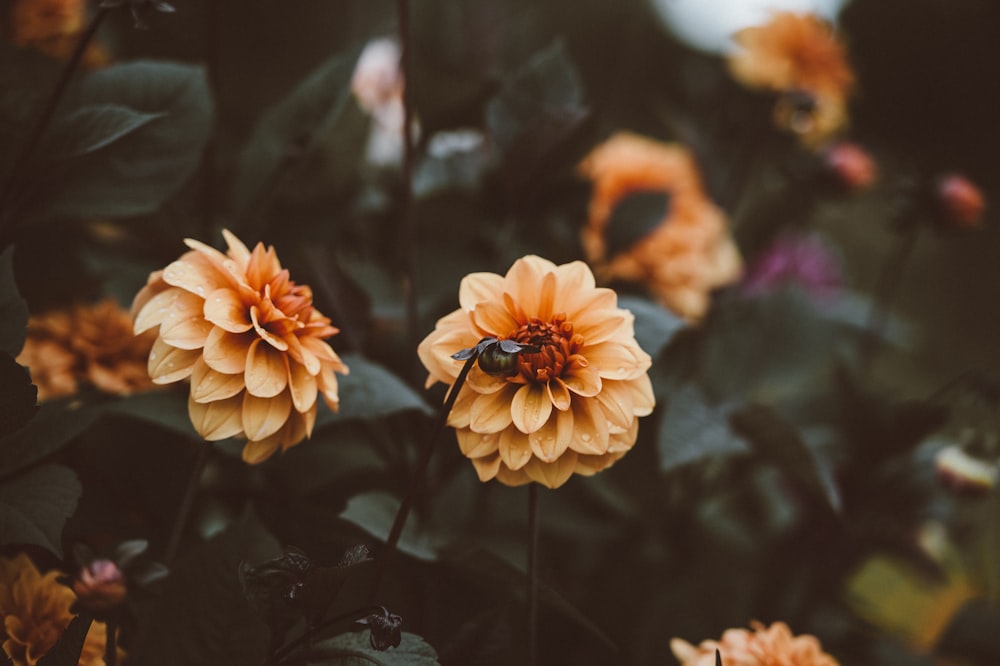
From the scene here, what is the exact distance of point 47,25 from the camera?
0.70 metres

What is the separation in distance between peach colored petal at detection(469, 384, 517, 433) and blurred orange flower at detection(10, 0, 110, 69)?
0.51 metres

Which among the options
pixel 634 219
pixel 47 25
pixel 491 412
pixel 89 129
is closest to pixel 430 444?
pixel 491 412

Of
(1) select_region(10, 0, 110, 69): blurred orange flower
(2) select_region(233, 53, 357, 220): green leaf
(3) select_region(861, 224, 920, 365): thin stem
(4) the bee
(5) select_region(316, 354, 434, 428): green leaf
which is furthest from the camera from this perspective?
(3) select_region(861, 224, 920, 365): thin stem

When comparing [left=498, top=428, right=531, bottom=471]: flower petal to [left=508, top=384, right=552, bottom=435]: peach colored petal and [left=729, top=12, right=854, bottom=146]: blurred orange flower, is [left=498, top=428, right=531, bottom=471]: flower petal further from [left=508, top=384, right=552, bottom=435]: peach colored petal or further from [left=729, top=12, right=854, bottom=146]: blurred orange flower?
[left=729, top=12, right=854, bottom=146]: blurred orange flower

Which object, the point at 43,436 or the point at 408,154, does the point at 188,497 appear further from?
the point at 408,154

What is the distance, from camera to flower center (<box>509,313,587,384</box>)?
400 mm

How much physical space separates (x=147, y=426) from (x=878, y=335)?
73 centimetres

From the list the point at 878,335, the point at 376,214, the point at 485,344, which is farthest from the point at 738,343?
the point at 485,344

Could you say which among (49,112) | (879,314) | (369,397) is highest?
(49,112)

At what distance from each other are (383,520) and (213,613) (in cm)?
10

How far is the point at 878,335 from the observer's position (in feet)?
2.94

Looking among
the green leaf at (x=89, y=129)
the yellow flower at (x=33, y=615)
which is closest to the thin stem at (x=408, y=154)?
the green leaf at (x=89, y=129)

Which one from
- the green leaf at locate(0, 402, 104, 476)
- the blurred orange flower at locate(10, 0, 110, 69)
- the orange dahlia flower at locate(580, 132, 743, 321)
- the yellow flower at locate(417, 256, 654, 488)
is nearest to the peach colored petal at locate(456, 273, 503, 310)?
the yellow flower at locate(417, 256, 654, 488)

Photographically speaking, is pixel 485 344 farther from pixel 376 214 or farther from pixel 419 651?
pixel 376 214
